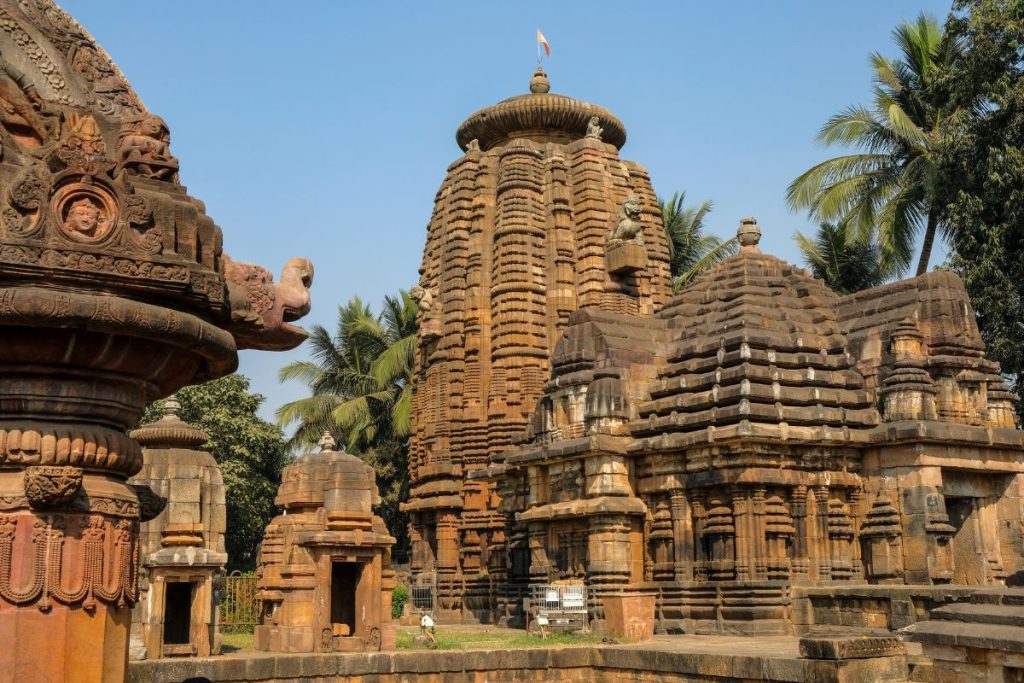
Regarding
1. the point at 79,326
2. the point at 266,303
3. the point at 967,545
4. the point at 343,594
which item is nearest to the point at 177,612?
the point at 343,594

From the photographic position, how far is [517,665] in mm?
15234

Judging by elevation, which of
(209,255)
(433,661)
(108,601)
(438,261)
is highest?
(438,261)

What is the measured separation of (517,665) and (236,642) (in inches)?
285

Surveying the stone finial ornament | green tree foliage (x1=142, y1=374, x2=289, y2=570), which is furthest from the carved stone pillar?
green tree foliage (x1=142, y1=374, x2=289, y2=570)

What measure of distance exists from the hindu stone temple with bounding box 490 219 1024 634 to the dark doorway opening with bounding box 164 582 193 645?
5.54 metres

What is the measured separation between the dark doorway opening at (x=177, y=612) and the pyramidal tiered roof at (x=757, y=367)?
754 cm

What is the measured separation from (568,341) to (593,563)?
4007 millimetres

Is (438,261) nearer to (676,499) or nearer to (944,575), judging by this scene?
(676,499)

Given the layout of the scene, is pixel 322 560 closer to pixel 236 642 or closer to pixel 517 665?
pixel 517 665

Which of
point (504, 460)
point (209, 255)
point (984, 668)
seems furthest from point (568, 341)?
point (209, 255)

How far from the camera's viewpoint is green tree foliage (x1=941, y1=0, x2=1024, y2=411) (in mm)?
24391

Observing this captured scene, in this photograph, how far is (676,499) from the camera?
18.4 meters

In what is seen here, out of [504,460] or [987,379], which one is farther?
[504,460]

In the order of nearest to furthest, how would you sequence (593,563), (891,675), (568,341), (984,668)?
(984,668) < (891,675) < (593,563) < (568,341)
